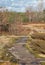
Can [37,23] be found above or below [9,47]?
above

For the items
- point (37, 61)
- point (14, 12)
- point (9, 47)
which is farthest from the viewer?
point (14, 12)

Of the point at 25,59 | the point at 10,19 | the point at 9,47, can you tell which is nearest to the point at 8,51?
the point at 9,47

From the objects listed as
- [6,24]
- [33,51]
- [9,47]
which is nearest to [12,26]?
[6,24]

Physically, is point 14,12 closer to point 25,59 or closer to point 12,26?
point 12,26

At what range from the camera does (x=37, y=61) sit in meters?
4.11

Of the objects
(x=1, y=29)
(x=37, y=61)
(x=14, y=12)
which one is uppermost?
(x=14, y=12)

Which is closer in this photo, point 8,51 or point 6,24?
point 8,51

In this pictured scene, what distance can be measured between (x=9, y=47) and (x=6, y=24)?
570 millimetres

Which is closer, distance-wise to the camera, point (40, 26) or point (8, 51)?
point (8, 51)

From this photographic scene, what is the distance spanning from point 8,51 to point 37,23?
981 millimetres

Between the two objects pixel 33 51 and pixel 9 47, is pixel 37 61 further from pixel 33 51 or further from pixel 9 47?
pixel 9 47

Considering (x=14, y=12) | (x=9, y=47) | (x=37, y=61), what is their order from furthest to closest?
1. (x=14, y=12)
2. (x=9, y=47)
3. (x=37, y=61)

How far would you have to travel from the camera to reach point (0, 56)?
423 cm

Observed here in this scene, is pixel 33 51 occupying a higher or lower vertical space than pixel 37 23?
lower
